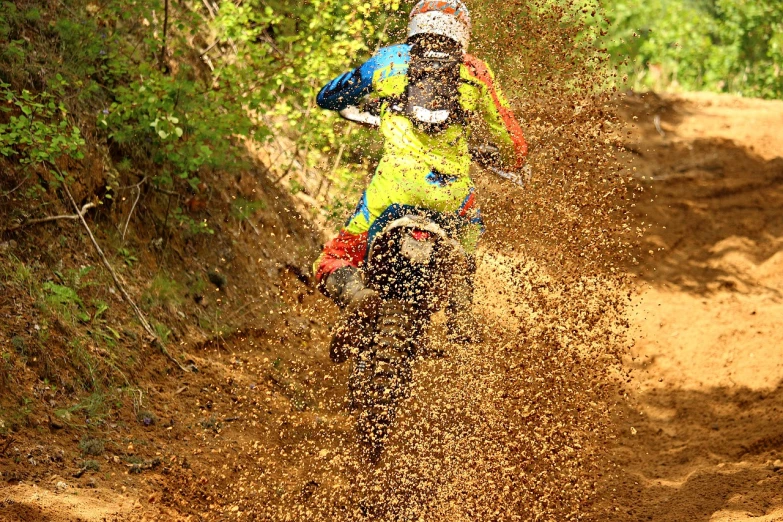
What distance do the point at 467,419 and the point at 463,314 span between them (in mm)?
631

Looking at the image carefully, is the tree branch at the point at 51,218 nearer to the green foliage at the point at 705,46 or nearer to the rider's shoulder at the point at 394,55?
the rider's shoulder at the point at 394,55

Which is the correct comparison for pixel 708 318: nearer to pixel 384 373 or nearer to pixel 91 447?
pixel 384 373

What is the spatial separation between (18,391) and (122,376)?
804 millimetres

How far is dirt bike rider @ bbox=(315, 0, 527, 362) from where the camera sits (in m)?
5.20

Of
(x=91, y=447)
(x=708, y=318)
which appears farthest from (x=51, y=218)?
(x=708, y=318)

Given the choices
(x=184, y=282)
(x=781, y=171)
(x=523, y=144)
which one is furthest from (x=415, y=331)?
(x=781, y=171)

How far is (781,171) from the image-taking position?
13875 millimetres

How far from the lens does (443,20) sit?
17.2ft

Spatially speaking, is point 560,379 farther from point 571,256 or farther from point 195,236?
point 195,236

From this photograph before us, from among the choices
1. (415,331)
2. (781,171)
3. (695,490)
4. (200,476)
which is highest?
(781,171)

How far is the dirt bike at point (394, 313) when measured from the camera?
4957mm

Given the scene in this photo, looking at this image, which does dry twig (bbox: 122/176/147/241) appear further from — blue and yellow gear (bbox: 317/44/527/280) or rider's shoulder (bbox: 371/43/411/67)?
rider's shoulder (bbox: 371/43/411/67)

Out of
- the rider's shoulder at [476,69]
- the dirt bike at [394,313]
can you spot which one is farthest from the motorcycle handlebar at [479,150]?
the dirt bike at [394,313]

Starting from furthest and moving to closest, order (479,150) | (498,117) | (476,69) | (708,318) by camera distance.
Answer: (708,318) → (479,150) → (498,117) → (476,69)
